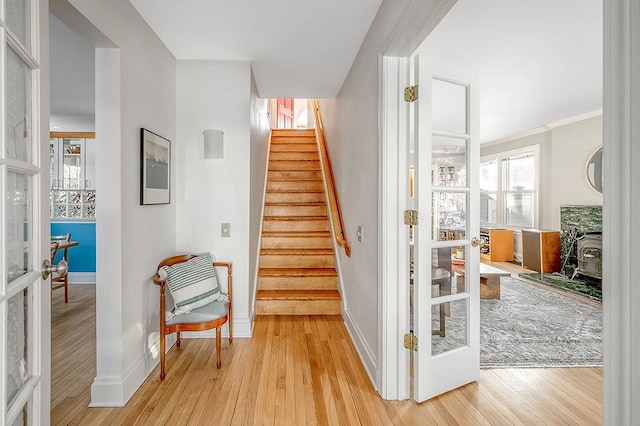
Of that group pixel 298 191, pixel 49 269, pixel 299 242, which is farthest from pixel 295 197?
pixel 49 269

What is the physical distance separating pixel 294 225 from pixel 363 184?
192 centimetres

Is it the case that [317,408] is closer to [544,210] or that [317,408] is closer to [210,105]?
[210,105]

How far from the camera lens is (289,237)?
393 cm

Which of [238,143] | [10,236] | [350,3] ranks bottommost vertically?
[10,236]

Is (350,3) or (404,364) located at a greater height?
(350,3)

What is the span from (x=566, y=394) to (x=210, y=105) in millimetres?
3343

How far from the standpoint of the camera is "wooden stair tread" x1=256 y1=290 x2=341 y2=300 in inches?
129

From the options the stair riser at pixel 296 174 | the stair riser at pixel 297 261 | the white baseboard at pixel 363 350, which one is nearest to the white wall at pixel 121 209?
the white baseboard at pixel 363 350

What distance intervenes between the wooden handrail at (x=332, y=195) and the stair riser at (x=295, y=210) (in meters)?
0.41

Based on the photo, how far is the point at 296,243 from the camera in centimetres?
395

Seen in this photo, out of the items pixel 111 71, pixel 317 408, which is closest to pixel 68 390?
pixel 317 408

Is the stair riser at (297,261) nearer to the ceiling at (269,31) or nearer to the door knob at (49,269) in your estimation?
the ceiling at (269,31)

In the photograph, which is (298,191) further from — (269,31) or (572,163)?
(572,163)

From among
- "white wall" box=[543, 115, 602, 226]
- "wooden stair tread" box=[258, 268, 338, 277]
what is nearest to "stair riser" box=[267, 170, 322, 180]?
"wooden stair tread" box=[258, 268, 338, 277]
